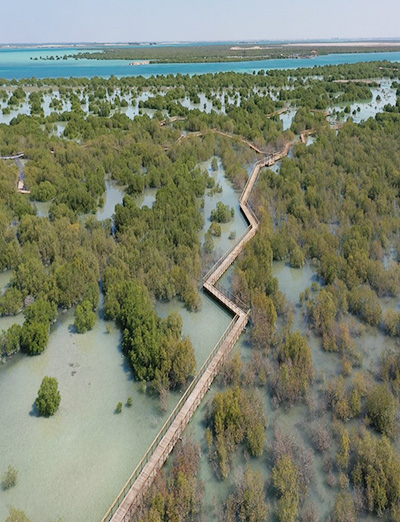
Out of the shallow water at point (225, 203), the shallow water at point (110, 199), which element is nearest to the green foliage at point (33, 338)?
the shallow water at point (225, 203)

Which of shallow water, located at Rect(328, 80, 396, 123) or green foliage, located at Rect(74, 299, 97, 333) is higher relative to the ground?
shallow water, located at Rect(328, 80, 396, 123)

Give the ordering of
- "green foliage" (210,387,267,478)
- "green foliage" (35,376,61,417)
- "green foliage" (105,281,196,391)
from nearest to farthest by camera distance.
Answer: "green foliage" (210,387,267,478) → "green foliage" (35,376,61,417) → "green foliage" (105,281,196,391)

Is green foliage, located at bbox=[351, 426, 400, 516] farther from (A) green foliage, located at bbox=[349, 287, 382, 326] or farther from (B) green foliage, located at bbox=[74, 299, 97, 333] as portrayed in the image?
(B) green foliage, located at bbox=[74, 299, 97, 333]

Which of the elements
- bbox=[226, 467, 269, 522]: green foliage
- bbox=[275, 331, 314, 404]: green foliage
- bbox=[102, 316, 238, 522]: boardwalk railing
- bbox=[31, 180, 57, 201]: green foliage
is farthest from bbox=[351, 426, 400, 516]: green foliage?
bbox=[31, 180, 57, 201]: green foliage

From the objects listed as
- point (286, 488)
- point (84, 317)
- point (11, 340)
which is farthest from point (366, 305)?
point (11, 340)

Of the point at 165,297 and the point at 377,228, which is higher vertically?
the point at 377,228

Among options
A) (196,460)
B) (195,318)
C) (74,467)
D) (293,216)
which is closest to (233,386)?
(196,460)

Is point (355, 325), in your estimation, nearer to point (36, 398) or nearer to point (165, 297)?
point (165, 297)

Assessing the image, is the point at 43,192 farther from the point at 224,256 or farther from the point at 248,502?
the point at 248,502
